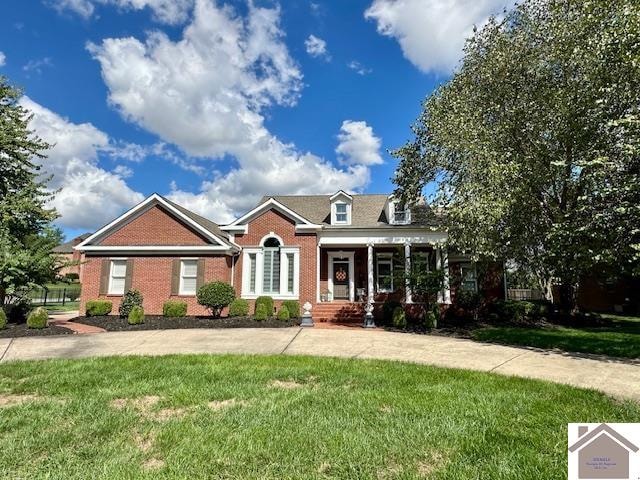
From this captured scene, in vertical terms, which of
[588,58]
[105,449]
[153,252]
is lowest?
[105,449]

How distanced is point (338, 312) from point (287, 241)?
3944mm

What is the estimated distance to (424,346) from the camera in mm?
10352

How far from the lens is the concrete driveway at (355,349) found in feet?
23.6

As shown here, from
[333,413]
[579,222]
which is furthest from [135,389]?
[579,222]

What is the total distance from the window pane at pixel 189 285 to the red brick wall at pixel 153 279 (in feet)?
0.93

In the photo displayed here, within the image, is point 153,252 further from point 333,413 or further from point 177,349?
point 333,413

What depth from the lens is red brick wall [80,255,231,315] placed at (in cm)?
1803

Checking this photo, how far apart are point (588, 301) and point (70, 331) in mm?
29910

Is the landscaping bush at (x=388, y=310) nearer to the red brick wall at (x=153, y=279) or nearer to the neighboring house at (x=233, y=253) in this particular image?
the neighboring house at (x=233, y=253)

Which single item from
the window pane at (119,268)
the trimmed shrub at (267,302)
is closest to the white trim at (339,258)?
the trimmed shrub at (267,302)

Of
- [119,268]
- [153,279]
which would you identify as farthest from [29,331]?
[119,268]

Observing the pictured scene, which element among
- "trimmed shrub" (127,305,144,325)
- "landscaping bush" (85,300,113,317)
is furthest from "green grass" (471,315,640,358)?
"landscaping bush" (85,300,113,317)

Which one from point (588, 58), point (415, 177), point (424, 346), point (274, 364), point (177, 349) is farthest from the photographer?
point (415, 177)

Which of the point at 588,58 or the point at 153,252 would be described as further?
the point at 153,252
